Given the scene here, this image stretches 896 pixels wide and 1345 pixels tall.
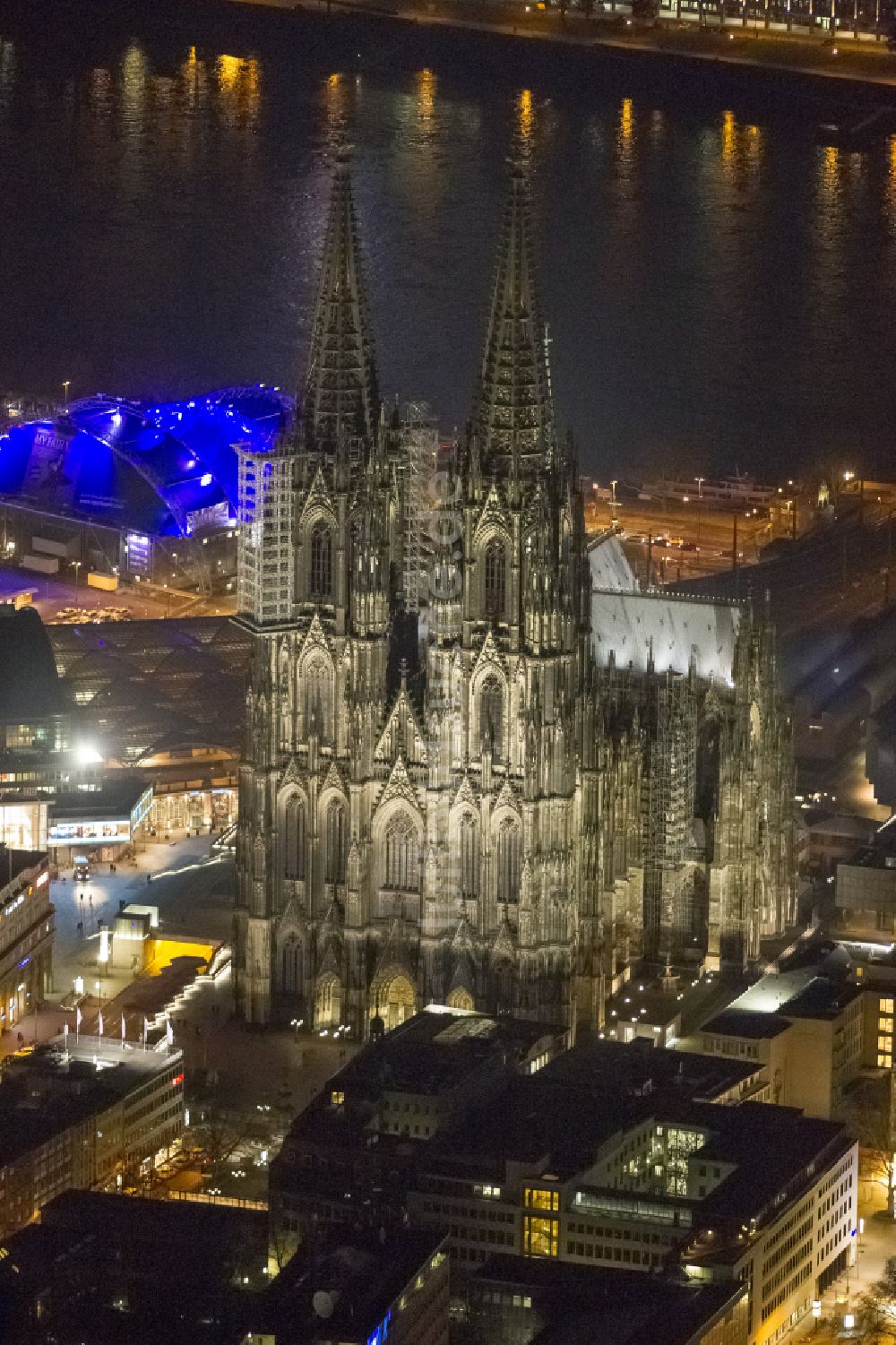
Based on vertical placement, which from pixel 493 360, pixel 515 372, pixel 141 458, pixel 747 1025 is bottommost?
pixel 747 1025

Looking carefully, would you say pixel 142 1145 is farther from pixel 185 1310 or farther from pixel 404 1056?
pixel 185 1310

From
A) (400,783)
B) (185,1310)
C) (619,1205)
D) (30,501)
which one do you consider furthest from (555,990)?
(30,501)

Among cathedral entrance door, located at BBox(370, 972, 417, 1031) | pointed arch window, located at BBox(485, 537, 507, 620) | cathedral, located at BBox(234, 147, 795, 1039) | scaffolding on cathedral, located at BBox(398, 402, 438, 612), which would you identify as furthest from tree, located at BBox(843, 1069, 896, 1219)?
scaffolding on cathedral, located at BBox(398, 402, 438, 612)

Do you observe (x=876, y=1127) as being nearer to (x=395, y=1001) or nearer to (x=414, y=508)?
(x=395, y=1001)

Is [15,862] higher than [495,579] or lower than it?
lower

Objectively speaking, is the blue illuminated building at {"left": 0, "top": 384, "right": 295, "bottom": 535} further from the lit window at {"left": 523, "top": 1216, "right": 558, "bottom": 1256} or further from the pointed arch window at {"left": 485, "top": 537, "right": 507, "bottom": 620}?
the lit window at {"left": 523, "top": 1216, "right": 558, "bottom": 1256}

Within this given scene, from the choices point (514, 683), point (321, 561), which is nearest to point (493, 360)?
point (321, 561)
